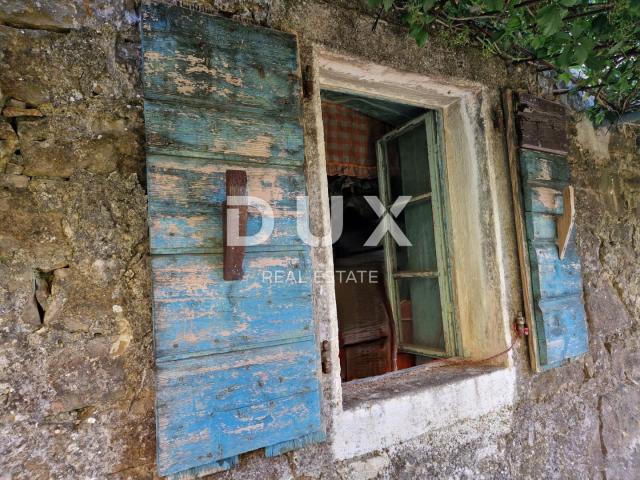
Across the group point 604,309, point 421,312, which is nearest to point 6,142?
point 421,312

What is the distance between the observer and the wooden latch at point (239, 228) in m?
1.18

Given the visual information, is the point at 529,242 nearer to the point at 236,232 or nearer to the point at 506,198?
the point at 506,198

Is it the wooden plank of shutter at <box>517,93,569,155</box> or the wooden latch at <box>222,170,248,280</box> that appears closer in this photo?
the wooden latch at <box>222,170,248,280</box>

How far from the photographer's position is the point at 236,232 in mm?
1190

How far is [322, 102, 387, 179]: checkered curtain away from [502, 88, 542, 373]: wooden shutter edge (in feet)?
2.39

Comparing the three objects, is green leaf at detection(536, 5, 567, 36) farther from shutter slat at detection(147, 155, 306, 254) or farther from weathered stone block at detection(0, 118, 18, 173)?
weathered stone block at detection(0, 118, 18, 173)

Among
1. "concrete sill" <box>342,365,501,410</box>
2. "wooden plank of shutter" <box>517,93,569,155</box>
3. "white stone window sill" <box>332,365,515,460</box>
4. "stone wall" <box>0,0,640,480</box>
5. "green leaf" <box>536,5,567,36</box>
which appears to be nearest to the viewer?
"stone wall" <box>0,0,640,480</box>

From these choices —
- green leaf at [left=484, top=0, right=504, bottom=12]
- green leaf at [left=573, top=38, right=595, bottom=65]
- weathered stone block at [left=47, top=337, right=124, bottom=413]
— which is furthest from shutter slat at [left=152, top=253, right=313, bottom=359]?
green leaf at [left=573, top=38, right=595, bottom=65]

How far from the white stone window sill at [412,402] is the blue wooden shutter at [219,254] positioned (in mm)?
195

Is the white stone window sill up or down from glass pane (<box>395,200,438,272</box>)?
down

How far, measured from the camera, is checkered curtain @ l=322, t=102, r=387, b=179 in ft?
7.64

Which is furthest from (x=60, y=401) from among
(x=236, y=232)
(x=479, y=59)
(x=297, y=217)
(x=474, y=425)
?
(x=479, y=59)

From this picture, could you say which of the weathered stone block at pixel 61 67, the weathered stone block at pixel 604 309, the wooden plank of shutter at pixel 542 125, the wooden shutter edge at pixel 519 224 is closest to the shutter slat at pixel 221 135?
the weathered stone block at pixel 61 67

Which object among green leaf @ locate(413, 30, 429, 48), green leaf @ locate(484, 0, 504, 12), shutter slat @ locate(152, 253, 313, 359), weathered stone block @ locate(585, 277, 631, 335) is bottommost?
weathered stone block @ locate(585, 277, 631, 335)
